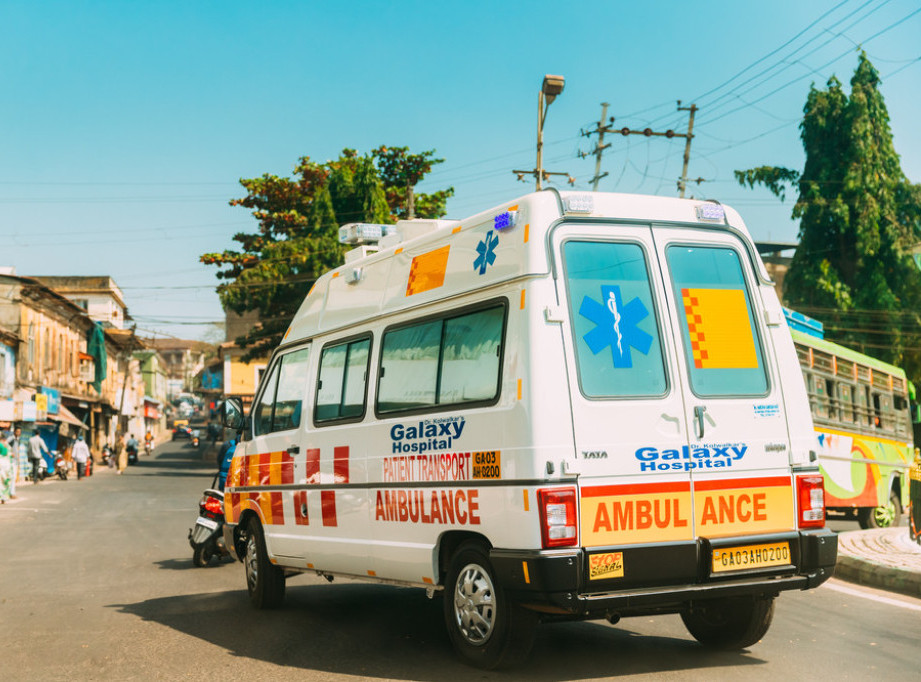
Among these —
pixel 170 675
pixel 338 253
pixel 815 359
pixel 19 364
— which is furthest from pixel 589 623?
pixel 19 364

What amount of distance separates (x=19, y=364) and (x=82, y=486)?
931cm

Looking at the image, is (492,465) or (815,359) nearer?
(492,465)

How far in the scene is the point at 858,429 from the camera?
17359 mm

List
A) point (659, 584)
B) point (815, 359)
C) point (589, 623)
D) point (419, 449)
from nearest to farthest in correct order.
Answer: point (659, 584)
point (419, 449)
point (589, 623)
point (815, 359)

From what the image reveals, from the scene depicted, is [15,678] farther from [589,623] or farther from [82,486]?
[82,486]

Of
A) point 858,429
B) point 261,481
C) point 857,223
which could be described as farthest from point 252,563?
point 857,223

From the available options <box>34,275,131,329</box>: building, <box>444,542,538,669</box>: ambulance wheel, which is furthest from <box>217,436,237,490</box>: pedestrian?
<box>34,275,131,329</box>: building

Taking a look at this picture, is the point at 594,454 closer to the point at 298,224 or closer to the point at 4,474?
the point at 4,474

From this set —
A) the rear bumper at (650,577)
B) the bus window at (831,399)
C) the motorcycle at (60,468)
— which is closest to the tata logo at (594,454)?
the rear bumper at (650,577)

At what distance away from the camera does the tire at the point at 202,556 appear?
12504mm

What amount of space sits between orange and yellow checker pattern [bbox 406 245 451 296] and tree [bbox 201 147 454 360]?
29.9 metres

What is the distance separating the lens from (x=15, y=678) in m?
6.34

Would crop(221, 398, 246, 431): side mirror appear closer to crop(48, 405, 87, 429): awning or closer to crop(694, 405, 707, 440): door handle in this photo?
crop(694, 405, 707, 440): door handle

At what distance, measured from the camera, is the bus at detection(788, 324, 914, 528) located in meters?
16.1
